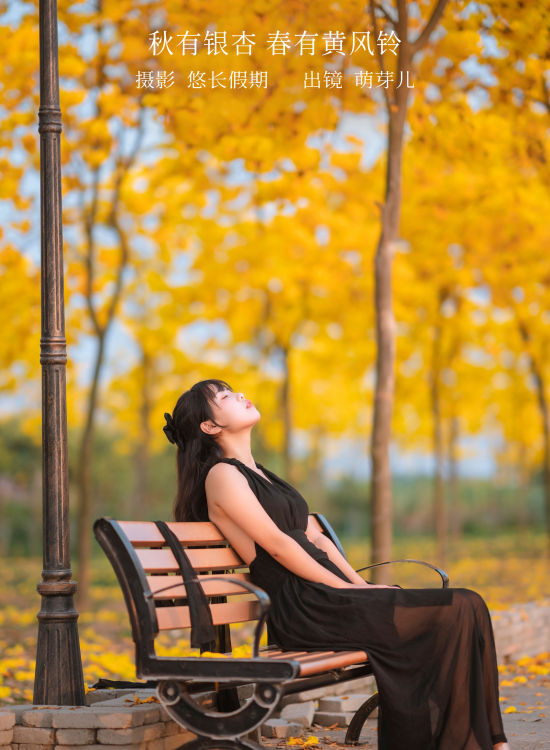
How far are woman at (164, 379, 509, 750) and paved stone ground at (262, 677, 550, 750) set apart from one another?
2.84 feet

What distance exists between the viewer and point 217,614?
13.0 feet

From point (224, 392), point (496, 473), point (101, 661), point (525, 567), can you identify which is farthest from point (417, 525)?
point (224, 392)

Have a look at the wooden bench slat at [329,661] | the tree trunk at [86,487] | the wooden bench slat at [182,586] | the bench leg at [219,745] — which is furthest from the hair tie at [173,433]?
the tree trunk at [86,487]

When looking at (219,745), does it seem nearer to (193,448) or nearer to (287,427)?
(193,448)

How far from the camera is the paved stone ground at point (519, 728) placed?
4605mm

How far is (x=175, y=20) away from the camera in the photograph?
7.20 meters

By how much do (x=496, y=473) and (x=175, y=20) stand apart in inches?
1185

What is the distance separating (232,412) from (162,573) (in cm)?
79

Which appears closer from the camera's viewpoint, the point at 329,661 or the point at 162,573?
the point at 329,661

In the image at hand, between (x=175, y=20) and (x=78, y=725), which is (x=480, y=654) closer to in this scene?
(x=78, y=725)

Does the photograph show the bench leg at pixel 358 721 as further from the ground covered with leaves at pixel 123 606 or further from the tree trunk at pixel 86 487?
the tree trunk at pixel 86 487

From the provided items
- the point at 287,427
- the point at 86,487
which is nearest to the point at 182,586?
the point at 86,487

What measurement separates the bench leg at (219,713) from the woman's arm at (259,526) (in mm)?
680

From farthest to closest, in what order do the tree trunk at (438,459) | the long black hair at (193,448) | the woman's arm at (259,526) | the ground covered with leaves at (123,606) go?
the tree trunk at (438,459), the ground covered with leaves at (123,606), the long black hair at (193,448), the woman's arm at (259,526)
